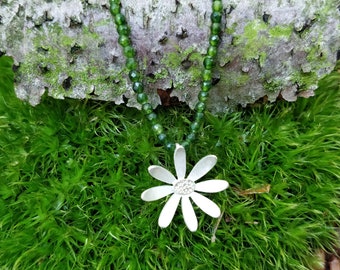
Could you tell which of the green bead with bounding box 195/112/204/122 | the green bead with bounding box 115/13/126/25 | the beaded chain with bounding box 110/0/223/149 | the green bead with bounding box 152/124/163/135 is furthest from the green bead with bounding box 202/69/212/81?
the green bead with bounding box 115/13/126/25

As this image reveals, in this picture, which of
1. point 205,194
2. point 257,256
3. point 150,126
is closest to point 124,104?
point 150,126

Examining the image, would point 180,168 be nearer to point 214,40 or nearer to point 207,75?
point 207,75

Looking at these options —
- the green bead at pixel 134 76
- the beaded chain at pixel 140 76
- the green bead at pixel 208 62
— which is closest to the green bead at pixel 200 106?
the beaded chain at pixel 140 76

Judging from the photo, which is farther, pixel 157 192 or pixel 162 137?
pixel 162 137

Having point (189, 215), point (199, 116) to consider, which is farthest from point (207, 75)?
point (189, 215)

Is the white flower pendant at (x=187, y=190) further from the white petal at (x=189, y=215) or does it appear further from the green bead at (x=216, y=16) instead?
the green bead at (x=216, y=16)

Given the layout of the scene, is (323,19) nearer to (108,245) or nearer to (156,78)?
(156,78)

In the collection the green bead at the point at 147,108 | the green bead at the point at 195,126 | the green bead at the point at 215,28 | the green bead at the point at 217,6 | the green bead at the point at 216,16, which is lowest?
the green bead at the point at 195,126
